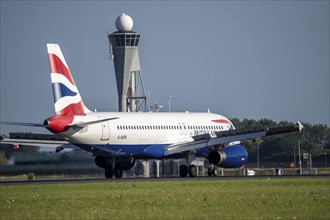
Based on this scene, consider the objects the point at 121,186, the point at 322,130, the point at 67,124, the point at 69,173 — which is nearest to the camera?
the point at 121,186

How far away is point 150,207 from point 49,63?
99.0 feet

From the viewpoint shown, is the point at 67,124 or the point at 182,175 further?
the point at 182,175

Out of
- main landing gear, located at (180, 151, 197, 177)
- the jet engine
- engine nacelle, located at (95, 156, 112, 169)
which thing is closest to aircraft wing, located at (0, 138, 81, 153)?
engine nacelle, located at (95, 156, 112, 169)

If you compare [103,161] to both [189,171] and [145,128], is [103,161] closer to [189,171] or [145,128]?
[145,128]

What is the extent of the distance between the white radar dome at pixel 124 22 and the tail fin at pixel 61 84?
252 ft

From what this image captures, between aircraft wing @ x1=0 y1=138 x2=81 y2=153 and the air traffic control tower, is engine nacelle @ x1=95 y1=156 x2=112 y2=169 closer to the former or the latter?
aircraft wing @ x1=0 y1=138 x2=81 y2=153

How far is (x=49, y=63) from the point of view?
59.2 m

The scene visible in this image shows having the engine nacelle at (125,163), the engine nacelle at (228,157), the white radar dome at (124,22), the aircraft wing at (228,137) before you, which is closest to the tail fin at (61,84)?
the engine nacelle at (125,163)

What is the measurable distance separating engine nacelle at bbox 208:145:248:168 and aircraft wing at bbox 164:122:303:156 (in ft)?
2.16

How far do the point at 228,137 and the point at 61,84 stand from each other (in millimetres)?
13001

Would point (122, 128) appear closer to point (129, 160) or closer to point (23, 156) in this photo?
point (129, 160)

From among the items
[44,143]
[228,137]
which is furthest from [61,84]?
[228,137]

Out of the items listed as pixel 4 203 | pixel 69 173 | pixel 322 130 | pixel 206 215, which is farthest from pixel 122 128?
pixel 322 130

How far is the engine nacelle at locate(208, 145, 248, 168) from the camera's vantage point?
214 feet
